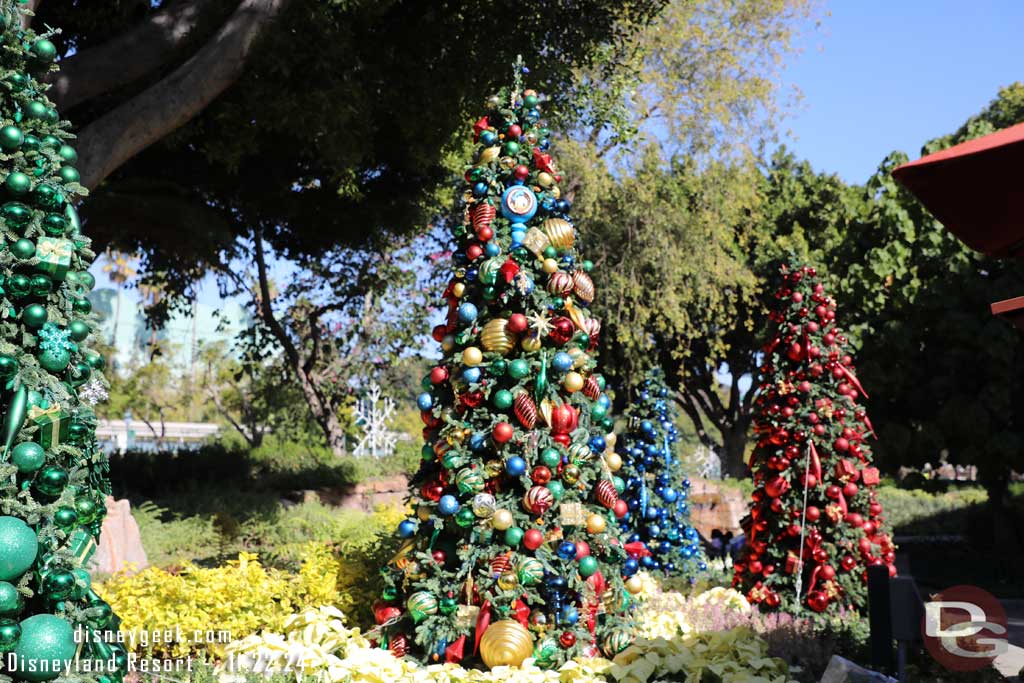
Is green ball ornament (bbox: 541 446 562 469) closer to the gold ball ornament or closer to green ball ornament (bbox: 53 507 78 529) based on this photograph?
the gold ball ornament

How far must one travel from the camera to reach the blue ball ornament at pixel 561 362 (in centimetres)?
523

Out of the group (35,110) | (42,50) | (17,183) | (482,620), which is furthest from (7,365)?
(482,620)

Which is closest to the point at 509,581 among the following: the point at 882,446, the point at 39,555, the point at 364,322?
the point at 39,555

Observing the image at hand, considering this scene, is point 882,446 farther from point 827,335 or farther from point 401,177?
point 401,177

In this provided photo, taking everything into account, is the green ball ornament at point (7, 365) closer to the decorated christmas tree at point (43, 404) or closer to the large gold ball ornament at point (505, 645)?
the decorated christmas tree at point (43, 404)

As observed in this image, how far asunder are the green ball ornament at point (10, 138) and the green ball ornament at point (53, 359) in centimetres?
83

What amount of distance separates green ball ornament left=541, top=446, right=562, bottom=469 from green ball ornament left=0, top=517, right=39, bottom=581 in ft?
9.31

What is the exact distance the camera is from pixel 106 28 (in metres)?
9.45

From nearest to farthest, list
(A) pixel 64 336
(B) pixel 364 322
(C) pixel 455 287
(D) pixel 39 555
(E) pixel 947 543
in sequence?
(D) pixel 39 555 < (A) pixel 64 336 < (C) pixel 455 287 < (E) pixel 947 543 < (B) pixel 364 322

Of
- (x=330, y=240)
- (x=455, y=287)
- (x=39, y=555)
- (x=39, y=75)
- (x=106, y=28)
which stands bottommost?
(x=39, y=555)

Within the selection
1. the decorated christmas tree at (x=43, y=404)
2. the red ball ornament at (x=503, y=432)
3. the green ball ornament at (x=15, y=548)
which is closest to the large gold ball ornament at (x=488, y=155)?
the red ball ornament at (x=503, y=432)

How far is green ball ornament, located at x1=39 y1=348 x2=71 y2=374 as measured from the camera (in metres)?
3.22

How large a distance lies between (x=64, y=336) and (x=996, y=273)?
14.1 m

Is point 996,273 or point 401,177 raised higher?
point 401,177
